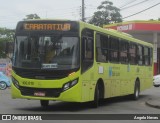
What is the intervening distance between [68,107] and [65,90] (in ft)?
7.52

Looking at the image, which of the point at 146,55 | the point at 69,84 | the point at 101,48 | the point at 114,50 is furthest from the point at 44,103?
the point at 146,55

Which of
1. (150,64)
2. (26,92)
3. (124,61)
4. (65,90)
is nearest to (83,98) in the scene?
(65,90)

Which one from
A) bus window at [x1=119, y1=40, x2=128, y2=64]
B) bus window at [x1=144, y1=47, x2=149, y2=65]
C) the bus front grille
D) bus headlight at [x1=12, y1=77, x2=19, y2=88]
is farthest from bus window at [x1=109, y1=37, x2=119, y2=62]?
bus window at [x1=144, y1=47, x2=149, y2=65]

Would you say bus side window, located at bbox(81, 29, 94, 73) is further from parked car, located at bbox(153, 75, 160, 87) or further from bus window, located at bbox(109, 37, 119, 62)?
parked car, located at bbox(153, 75, 160, 87)

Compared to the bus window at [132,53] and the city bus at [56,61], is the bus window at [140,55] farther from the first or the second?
the city bus at [56,61]

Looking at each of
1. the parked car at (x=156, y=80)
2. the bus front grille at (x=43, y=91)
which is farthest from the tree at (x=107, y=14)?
the bus front grille at (x=43, y=91)

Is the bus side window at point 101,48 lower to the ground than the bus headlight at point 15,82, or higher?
higher

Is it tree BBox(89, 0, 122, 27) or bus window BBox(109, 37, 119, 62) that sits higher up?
tree BBox(89, 0, 122, 27)

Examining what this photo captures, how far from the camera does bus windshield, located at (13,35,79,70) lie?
16.1 meters

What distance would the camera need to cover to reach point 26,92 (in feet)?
53.8

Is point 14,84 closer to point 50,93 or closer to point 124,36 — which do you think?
point 50,93

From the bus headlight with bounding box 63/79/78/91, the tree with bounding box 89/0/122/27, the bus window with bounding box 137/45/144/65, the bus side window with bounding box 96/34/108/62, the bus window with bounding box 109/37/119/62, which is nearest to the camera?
the bus headlight with bounding box 63/79/78/91

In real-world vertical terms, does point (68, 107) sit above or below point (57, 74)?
below

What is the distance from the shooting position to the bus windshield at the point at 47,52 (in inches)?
635
